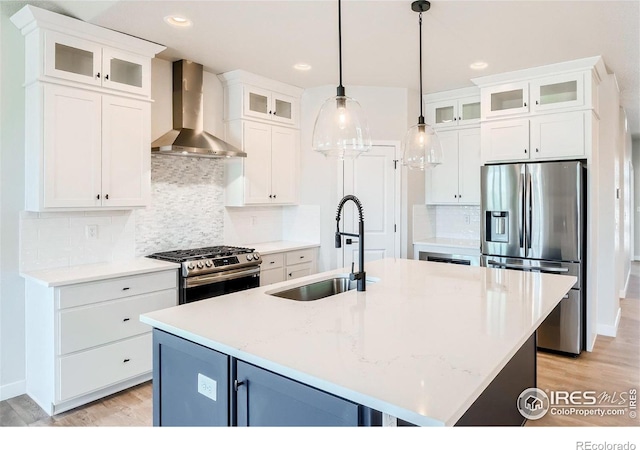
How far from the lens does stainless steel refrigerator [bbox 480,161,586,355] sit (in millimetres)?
3764

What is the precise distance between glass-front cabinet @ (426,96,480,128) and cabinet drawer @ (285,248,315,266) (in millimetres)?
2074

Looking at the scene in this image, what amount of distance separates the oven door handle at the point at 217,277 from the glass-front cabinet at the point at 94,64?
59.4 inches

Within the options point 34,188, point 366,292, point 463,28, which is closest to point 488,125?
point 463,28

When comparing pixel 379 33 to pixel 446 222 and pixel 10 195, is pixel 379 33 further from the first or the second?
pixel 10 195

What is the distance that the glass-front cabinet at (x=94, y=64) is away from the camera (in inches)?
112

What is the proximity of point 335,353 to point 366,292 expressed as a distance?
915 mm

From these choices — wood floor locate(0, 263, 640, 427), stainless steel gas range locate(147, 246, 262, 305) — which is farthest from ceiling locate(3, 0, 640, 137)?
wood floor locate(0, 263, 640, 427)

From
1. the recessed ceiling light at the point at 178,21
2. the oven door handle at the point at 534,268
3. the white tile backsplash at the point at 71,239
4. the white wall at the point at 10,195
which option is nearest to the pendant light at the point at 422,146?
the recessed ceiling light at the point at 178,21

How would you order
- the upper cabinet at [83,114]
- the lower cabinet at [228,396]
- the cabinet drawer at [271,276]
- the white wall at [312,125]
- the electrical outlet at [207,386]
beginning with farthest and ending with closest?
the white wall at [312,125], the cabinet drawer at [271,276], the upper cabinet at [83,114], the electrical outlet at [207,386], the lower cabinet at [228,396]

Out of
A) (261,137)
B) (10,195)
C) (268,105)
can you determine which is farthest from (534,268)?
(10,195)

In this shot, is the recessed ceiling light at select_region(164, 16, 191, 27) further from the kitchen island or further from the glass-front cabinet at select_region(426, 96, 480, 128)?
the glass-front cabinet at select_region(426, 96, 480, 128)

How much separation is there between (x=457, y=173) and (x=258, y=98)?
234 cm

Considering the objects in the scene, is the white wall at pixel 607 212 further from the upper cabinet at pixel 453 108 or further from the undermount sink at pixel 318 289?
the undermount sink at pixel 318 289

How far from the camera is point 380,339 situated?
1.52m
